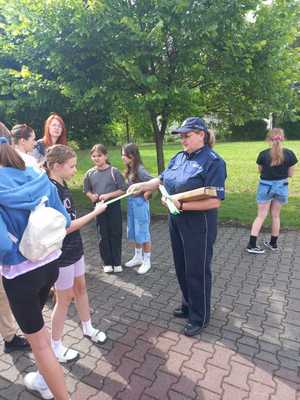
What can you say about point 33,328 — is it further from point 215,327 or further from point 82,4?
point 82,4

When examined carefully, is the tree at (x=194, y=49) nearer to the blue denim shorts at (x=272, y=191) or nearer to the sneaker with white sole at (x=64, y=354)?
the blue denim shorts at (x=272, y=191)

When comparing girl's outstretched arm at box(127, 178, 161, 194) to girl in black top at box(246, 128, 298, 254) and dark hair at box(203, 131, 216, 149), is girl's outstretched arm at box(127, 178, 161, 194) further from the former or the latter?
girl in black top at box(246, 128, 298, 254)

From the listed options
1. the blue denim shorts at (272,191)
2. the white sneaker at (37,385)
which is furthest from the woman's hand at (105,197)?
the blue denim shorts at (272,191)

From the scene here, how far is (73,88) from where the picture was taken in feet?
23.0

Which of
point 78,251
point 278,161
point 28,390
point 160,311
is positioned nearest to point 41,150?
point 78,251

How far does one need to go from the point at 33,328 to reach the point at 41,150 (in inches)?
120

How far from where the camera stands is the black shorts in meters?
2.07

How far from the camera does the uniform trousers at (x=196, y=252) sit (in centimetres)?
318

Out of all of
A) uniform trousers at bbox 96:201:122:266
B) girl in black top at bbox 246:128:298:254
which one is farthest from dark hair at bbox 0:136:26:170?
girl in black top at bbox 246:128:298:254

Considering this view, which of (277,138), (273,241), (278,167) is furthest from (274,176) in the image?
(273,241)

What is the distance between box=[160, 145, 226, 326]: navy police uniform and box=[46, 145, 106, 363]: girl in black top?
2.66 feet

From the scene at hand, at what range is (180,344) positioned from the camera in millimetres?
3277

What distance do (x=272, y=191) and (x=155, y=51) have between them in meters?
3.47

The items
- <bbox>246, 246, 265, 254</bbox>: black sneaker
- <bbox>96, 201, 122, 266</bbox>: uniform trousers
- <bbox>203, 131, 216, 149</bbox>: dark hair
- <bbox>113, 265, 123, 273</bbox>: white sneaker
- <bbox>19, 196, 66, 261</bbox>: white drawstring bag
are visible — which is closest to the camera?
<bbox>19, 196, 66, 261</bbox>: white drawstring bag
